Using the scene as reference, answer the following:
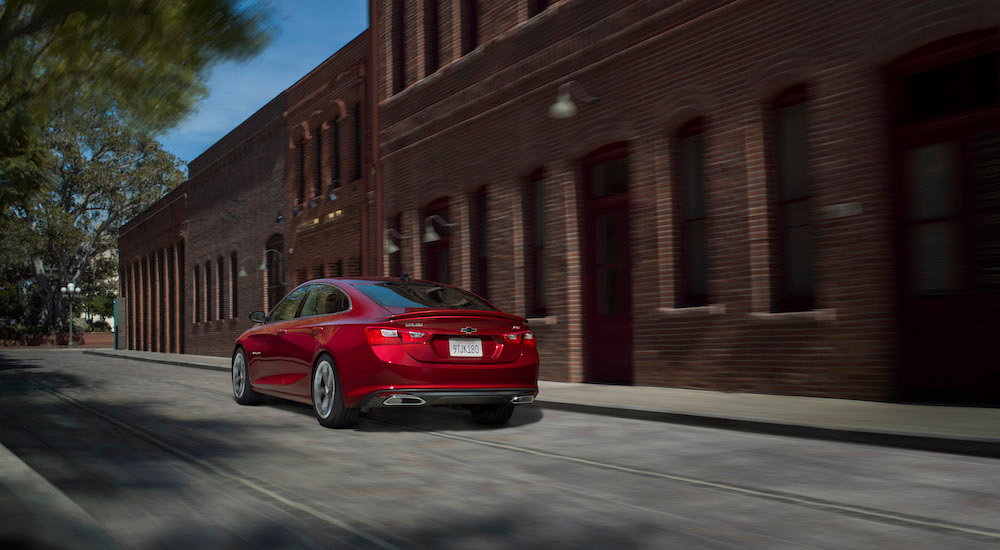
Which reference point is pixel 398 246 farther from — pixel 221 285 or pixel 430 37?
pixel 221 285

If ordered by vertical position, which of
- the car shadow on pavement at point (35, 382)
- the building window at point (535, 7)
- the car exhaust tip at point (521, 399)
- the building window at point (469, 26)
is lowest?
the car shadow on pavement at point (35, 382)

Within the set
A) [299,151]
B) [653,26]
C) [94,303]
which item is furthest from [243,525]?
[94,303]

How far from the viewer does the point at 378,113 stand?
70.4 feet

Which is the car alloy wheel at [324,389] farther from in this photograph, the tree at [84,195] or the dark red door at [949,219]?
the tree at [84,195]

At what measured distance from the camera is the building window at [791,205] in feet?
36.1

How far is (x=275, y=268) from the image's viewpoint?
2848 centimetres

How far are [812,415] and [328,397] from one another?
4546 mm

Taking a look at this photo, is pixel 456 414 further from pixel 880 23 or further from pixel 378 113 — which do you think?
pixel 378 113

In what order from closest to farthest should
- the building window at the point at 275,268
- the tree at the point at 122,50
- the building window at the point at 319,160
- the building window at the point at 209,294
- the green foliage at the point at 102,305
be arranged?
the tree at the point at 122,50, the building window at the point at 319,160, the building window at the point at 275,268, the building window at the point at 209,294, the green foliage at the point at 102,305

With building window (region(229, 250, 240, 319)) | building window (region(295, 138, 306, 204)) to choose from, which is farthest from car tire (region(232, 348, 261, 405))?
building window (region(229, 250, 240, 319))

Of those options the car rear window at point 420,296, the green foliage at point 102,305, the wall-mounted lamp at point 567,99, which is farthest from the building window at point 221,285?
the green foliage at point 102,305

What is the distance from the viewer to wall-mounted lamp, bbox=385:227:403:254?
65.9ft

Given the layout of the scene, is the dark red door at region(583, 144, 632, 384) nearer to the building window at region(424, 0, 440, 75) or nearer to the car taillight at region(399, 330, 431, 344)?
the car taillight at region(399, 330, 431, 344)

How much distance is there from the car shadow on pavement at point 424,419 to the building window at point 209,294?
977 inches
